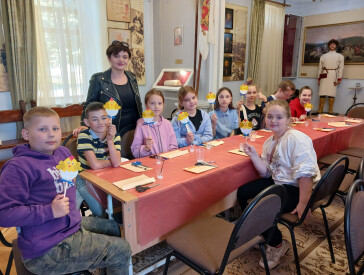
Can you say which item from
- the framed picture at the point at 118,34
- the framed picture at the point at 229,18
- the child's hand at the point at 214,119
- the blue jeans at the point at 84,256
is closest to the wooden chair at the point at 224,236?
the blue jeans at the point at 84,256

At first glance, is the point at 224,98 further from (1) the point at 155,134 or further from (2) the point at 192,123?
(1) the point at 155,134

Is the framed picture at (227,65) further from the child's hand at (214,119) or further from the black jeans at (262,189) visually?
the black jeans at (262,189)

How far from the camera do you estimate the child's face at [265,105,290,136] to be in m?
2.12

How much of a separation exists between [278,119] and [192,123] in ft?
3.59

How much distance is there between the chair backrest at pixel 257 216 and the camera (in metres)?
1.25

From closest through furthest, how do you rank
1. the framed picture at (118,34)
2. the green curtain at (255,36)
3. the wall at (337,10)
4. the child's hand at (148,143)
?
the child's hand at (148,143)
the framed picture at (118,34)
the green curtain at (255,36)
the wall at (337,10)

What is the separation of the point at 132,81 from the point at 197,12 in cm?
292

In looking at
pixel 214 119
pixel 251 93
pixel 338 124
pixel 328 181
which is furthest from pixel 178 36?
pixel 328 181

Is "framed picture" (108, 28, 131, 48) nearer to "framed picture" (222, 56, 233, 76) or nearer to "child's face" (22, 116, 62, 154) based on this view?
"framed picture" (222, 56, 233, 76)

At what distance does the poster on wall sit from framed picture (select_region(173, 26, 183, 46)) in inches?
54.6

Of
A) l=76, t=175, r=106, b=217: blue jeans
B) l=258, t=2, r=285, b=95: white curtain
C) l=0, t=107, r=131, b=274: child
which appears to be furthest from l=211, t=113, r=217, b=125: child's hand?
l=258, t=2, r=285, b=95: white curtain

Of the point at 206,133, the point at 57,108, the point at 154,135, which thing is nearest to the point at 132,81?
the point at 154,135

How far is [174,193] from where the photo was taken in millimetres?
1739

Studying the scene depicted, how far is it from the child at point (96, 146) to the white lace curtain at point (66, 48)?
3042 mm
